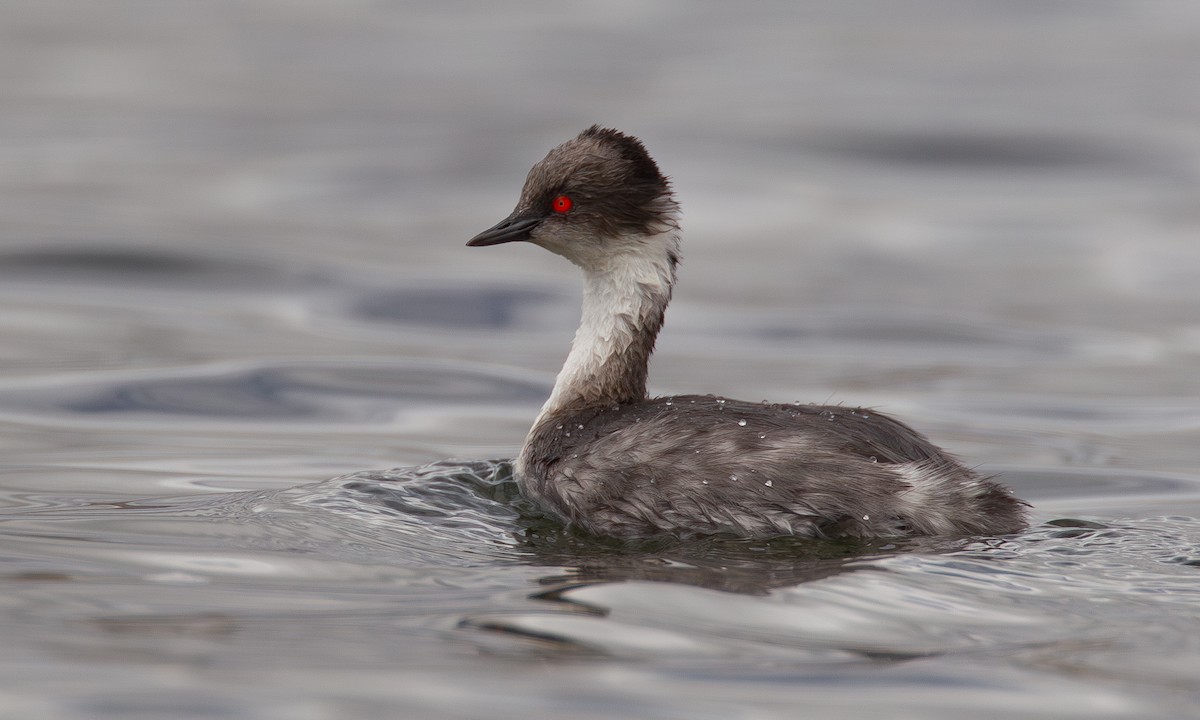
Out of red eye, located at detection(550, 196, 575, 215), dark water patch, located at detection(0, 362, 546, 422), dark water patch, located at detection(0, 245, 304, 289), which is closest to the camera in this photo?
red eye, located at detection(550, 196, 575, 215)

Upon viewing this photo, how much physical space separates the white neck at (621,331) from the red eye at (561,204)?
0.30 meters

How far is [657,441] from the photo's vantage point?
7.28 metres

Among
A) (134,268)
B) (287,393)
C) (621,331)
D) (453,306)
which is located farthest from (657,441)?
(134,268)

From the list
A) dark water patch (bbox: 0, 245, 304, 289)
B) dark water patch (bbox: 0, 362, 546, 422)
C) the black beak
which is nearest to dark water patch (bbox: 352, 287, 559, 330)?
dark water patch (bbox: 0, 245, 304, 289)

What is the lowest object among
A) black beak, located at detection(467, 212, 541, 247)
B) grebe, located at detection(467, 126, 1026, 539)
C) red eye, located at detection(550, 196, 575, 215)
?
grebe, located at detection(467, 126, 1026, 539)

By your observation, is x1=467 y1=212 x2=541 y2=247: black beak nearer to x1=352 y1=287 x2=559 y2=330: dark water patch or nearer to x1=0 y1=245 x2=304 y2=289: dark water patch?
x1=352 y1=287 x2=559 y2=330: dark water patch

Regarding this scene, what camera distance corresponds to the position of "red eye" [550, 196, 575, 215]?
8305mm

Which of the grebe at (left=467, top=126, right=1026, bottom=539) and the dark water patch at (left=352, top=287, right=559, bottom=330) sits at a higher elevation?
the dark water patch at (left=352, top=287, right=559, bottom=330)

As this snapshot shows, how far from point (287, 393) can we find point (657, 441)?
4931 millimetres

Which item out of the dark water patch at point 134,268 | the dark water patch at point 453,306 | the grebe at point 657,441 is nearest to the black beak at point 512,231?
the grebe at point 657,441

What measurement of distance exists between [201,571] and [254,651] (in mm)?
1207

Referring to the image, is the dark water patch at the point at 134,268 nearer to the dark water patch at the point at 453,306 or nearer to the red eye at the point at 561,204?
the dark water patch at the point at 453,306

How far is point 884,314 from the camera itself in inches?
561

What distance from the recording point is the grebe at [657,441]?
22.6 ft
